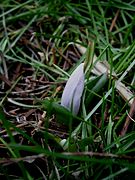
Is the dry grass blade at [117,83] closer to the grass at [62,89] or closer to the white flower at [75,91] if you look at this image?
the grass at [62,89]

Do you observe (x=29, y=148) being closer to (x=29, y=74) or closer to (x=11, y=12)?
(x=29, y=74)

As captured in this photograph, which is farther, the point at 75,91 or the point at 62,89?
the point at 62,89

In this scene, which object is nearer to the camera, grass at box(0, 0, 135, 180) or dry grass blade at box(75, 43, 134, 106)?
Answer: grass at box(0, 0, 135, 180)

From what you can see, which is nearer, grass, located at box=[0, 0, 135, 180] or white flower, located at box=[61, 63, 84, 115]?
grass, located at box=[0, 0, 135, 180]

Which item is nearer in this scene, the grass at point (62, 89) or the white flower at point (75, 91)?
the grass at point (62, 89)

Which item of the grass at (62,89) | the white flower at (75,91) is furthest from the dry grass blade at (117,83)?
the white flower at (75,91)

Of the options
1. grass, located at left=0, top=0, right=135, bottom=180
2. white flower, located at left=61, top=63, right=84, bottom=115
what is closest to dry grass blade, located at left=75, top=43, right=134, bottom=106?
grass, located at left=0, top=0, right=135, bottom=180

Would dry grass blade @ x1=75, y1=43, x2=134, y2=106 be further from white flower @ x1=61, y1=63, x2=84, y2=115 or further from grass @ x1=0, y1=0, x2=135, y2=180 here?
white flower @ x1=61, y1=63, x2=84, y2=115

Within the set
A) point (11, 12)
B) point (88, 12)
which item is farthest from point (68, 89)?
point (11, 12)
